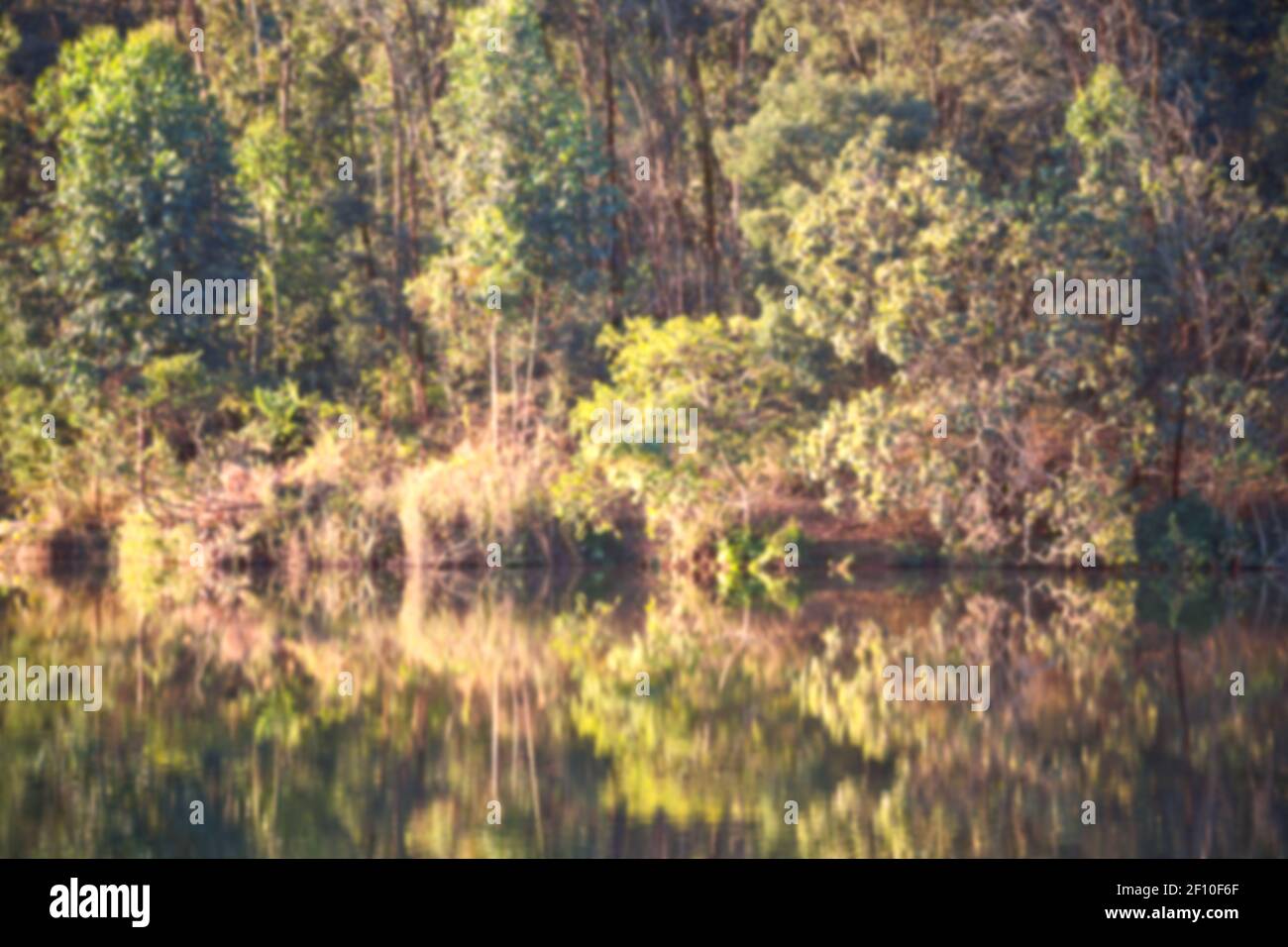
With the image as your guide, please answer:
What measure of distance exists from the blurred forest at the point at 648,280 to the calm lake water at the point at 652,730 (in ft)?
11.4

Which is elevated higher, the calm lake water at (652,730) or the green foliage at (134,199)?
the green foliage at (134,199)

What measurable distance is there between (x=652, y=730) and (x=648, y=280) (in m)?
19.8

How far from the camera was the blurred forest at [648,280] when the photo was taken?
23.9 meters

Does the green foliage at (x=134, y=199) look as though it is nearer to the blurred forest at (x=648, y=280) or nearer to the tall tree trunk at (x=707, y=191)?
the blurred forest at (x=648, y=280)

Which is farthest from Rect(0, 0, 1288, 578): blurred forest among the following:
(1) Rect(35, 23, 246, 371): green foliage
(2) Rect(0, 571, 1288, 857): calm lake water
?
(2) Rect(0, 571, 1288, 857): calm lake water

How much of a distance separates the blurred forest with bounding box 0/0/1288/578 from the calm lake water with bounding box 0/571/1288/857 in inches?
137

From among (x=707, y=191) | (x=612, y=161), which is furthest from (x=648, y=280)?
(x=612, y=161)

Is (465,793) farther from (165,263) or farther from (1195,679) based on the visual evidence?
(165,263)

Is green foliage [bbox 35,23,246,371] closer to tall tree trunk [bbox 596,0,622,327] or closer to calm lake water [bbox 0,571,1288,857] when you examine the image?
tall tree trunk [bbox 596,0,622,327]

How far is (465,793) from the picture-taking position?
10.7 m

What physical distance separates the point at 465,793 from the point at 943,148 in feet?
68.4

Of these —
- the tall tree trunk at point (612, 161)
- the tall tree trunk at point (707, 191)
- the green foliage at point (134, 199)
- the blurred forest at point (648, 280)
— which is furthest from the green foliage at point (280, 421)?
the tall tree trunk at point (707, 191)
